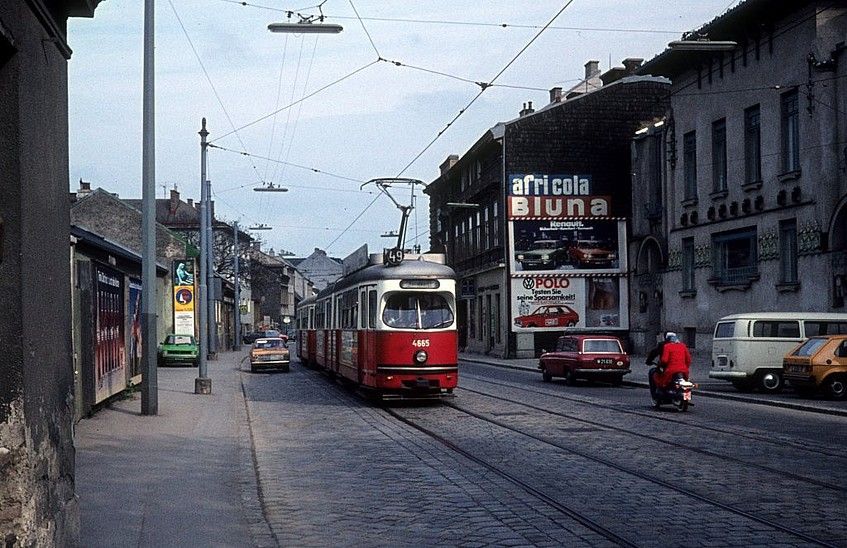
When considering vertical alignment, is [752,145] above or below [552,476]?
above

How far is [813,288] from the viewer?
1201 inches

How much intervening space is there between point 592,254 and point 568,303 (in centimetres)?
255

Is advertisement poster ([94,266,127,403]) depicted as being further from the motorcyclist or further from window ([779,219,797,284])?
window ([779,219,797,284])

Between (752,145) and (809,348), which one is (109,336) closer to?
(809,348)

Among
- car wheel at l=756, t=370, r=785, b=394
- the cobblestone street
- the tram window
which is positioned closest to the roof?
car wheel at l=756, t=370, r=785, b=394

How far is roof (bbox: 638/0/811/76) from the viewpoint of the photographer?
31781 millimetres

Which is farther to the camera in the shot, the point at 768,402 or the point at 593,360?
the point at 593,360

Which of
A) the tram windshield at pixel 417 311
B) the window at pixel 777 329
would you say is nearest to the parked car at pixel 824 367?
the window at pixel 777 329

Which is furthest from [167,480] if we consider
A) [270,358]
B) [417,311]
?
[270,358]

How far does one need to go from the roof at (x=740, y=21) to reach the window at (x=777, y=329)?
9.10 meters

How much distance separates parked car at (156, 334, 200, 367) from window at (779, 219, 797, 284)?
82.3 ft

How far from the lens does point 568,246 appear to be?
49188mm

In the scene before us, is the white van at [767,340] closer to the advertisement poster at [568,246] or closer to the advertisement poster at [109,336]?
the advertisement poster at [109,336]

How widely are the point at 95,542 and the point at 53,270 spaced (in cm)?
234
